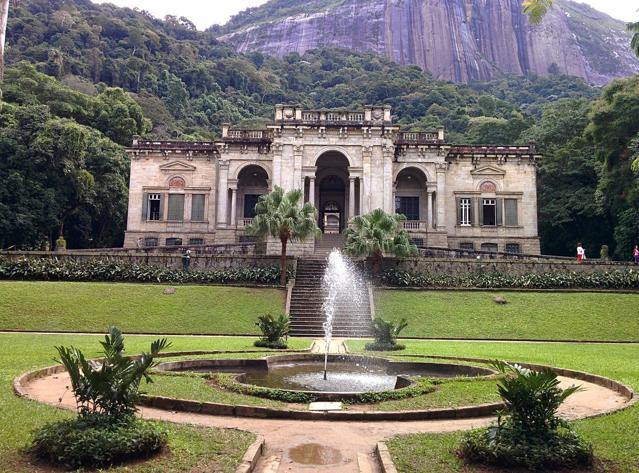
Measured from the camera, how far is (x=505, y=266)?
3139 centimetres

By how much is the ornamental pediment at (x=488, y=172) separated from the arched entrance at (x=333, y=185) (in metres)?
10.2

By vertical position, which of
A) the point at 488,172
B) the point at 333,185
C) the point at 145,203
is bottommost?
the point at 145,203

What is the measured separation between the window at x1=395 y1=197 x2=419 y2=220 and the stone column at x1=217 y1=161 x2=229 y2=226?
44.7 ft

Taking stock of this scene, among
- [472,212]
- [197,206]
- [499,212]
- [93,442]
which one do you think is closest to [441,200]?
[472,212]

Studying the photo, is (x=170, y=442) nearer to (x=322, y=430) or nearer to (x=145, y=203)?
(x=322, y=430)

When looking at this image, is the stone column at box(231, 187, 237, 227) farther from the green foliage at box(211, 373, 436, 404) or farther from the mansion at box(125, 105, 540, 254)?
the green foliage at box(211, 373, 436, 404)

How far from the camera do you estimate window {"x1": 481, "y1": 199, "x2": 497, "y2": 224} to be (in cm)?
4328

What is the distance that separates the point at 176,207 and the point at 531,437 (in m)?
39.9

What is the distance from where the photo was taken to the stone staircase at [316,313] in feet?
81.7

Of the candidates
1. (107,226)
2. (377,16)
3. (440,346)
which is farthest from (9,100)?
(377,16)

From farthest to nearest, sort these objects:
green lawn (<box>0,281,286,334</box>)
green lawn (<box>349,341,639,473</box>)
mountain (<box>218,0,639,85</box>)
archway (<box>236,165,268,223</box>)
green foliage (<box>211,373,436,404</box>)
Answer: mountain (<box>218,0,639,85</box>) → archway (<box>236,165,268,223</box>) → green lawn (<box>0,281,286,334</box>) → green foliage (<box>211,373,436,404</box>) → green lawn (<box>349,341,639,473</box>)

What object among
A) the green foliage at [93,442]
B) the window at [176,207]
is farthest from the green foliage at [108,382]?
the window at [176,207]

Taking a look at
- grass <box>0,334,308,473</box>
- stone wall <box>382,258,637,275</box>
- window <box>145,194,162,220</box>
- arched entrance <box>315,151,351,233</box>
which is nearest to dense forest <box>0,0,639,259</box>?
window <box>145,194,162,220</box>

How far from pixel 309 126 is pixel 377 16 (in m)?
140
